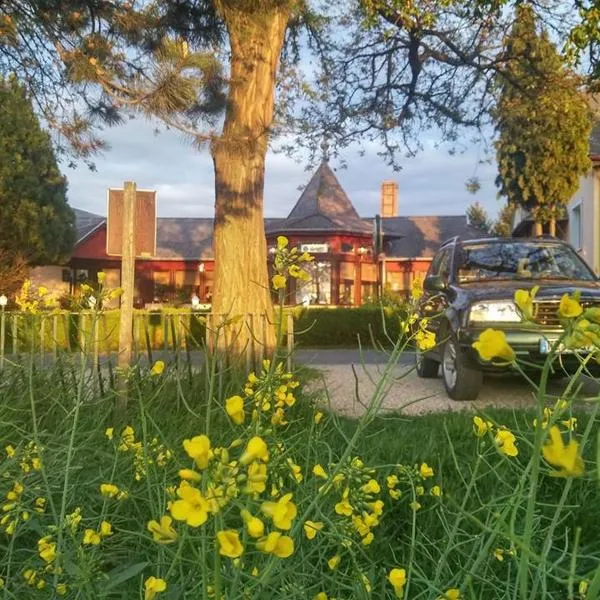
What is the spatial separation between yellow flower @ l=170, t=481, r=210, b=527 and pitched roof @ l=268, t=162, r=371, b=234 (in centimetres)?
2780

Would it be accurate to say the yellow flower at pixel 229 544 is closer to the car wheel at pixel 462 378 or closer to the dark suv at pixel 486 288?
the dark suv at pixel 486 288

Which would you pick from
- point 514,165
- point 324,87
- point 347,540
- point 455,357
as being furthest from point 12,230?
point 347,540

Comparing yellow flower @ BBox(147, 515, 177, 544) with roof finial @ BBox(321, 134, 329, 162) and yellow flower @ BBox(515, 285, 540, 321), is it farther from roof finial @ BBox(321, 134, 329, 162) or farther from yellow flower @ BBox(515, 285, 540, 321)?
roof finial @ BBox(321, 134, 329, 162)

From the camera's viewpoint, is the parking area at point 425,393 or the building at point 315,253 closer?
the parking area at point 425,393

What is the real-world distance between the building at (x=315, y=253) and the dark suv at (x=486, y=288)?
18.0 meters

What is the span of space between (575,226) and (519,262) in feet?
47.0

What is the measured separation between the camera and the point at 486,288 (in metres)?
6.52

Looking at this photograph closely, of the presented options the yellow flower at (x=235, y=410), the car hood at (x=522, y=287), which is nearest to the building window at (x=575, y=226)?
the car hood at (x=522, y=287)

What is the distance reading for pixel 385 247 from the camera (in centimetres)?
3475

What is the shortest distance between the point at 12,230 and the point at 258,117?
1715 cm

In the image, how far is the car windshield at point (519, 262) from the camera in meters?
7.15

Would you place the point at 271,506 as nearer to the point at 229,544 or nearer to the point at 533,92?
the point at 229,544

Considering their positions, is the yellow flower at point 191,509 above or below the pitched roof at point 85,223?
below

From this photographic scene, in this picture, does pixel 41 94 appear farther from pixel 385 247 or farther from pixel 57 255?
pixel 385 247
